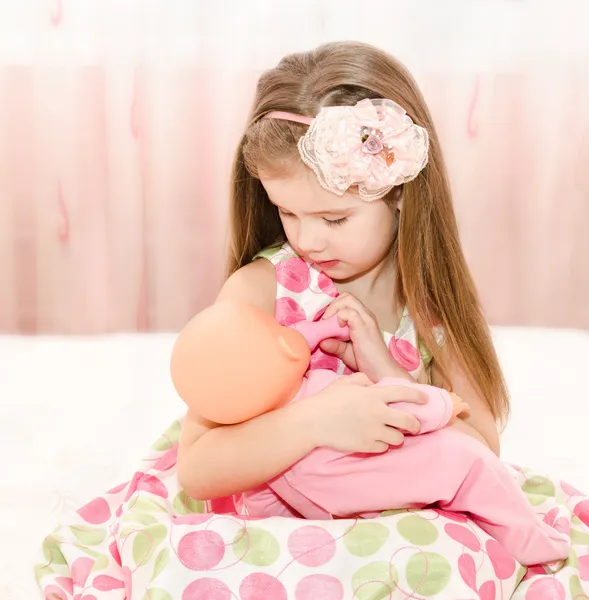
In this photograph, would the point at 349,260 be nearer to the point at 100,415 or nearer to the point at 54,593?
the point at 54,593

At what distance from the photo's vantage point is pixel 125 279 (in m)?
2.15

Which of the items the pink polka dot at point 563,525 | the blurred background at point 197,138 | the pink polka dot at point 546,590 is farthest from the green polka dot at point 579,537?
the blurred background at point 197,138

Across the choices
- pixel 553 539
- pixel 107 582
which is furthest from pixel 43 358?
pixel 553 539

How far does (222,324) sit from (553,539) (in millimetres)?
475

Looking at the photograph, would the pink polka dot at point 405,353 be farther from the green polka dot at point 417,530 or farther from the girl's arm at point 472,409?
the green polka dot at point 417,530

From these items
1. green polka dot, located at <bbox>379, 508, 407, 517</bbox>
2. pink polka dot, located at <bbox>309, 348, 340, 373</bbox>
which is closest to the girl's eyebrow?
pink polka dot, located at <bbox>309, 348, 340, 373</bbox>

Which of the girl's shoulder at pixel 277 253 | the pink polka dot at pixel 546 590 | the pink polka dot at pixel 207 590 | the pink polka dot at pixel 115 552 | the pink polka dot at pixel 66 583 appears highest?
the girl's shoulder at pixel 277 253

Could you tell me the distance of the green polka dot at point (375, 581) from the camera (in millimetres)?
792

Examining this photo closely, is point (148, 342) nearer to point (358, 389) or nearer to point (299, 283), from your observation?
point (299, 283)

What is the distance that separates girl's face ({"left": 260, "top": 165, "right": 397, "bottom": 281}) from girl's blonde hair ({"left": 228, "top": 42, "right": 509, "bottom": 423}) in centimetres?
2

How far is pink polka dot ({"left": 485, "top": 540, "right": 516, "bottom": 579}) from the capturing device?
879mm

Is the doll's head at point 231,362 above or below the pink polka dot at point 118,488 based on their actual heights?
above

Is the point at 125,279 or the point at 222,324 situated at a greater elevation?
the point at 222,324

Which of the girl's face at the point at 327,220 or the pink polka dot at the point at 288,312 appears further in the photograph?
the pink polka dot at the point at 288,312
